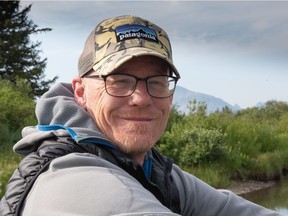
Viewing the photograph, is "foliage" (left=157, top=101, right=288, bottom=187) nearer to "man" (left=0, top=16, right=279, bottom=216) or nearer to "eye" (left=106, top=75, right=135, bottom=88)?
"man" (left=0, top=16, right=279, bottom=216)

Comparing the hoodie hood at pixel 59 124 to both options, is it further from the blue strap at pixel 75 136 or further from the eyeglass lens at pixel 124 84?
the eyeglass lens at pixel 124 84

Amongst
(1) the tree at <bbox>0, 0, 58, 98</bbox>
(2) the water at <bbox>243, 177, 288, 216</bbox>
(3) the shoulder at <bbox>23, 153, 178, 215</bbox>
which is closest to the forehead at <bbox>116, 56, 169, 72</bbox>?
(3) the shoulder at <bbox>23, 153, 178, 215</bbox>

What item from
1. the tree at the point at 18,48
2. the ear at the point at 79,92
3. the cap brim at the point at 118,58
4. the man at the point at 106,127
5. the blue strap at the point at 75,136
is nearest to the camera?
the man at the point at 106,127

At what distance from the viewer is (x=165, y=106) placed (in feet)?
5.52

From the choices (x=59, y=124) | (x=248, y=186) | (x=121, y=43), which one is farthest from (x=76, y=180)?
(x=248, y=186)

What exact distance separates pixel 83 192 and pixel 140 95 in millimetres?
505

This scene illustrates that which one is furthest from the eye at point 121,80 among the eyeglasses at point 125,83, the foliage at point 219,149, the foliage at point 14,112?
the foliage at point 14,112

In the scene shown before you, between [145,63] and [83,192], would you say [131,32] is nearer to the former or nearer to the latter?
[145,63]

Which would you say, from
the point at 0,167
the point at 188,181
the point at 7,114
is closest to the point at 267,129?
the point at 7,114

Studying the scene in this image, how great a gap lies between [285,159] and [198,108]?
2.35 metres

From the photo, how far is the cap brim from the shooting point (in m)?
1.49

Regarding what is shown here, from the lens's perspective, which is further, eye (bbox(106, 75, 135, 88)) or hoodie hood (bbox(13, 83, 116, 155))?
eye (bbox(106, 75, 135, 88))

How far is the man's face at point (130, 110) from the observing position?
5.09ft

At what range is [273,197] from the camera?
875 cm
